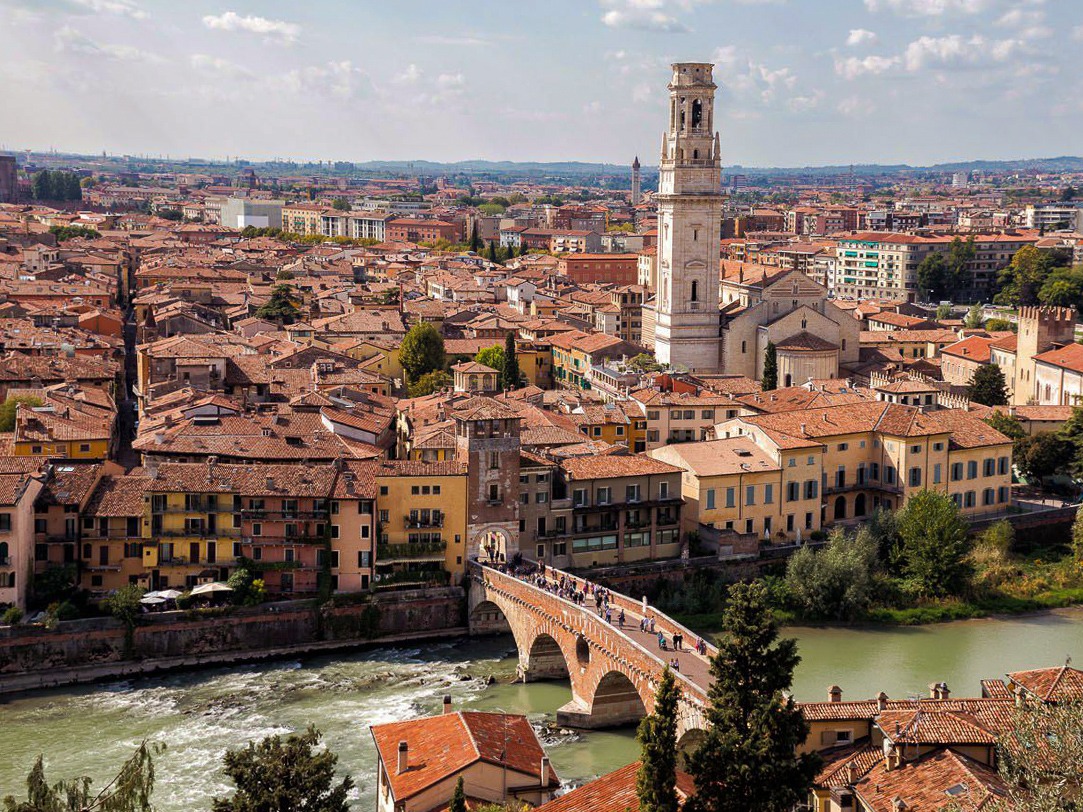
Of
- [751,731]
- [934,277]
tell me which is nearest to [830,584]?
[751,731]

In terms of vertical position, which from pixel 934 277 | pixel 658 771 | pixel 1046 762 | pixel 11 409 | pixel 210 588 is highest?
pixel 934 277

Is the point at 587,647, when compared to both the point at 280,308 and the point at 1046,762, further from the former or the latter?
the point at 280,308

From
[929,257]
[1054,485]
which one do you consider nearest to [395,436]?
[1054,485]

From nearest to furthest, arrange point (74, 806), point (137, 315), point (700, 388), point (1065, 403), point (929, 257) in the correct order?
point (74, 806)
point (700, 388)
point (1065, 403)
point (137, 315)
point (929, 257)

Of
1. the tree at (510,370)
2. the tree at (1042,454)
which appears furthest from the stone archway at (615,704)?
the tree at (510,370)

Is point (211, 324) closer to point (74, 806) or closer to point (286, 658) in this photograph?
point (286, 658)

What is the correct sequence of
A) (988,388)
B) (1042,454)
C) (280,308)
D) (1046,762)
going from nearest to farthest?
(1046,762)
(1042,454)
(988,388)
(280,308)

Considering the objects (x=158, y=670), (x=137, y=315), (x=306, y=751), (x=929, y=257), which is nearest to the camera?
(x=306, y=751)
